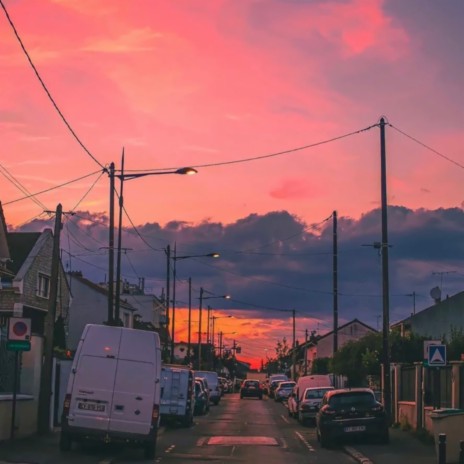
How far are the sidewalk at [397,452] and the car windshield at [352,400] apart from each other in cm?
119

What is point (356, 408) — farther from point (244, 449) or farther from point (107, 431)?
point (107, 431)

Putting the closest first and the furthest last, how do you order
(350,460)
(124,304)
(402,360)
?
(350,460), (402,360), (124,304)

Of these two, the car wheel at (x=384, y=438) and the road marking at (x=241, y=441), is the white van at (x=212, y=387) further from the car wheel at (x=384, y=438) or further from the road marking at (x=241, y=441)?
the car wheel at (x=384, y=438)

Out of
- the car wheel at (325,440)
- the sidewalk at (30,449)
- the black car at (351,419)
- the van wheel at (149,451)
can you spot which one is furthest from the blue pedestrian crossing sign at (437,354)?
the sidewalk at (30,449)

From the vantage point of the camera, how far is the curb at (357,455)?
1840cm

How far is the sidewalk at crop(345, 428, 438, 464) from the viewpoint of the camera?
18641 millimetres

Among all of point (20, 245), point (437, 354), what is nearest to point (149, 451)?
point (437, 354)

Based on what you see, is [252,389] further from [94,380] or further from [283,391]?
[94,380]

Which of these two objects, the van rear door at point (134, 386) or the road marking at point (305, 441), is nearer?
the van rear door at point (134, 386)

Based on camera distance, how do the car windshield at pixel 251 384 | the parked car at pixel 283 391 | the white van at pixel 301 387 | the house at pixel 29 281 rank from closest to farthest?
the white van at pixel 301 387
the house at pixel 29 281
the parked car at pixel 283 391
the car windshield at pixel 251 384

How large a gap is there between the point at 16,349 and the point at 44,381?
3.13 m

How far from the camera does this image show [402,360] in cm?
4238

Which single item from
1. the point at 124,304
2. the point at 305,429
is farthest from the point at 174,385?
the point at 124,304

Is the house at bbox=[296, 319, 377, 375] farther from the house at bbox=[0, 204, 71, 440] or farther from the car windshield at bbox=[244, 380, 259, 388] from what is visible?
the house at bbox=[0, 204, 71, 440]
